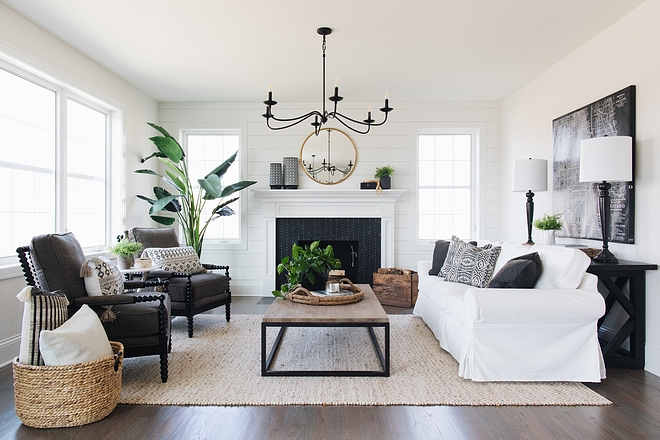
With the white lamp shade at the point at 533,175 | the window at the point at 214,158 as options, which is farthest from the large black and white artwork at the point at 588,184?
the window at the point at 214,158

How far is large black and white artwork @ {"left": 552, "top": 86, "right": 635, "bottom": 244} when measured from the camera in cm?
318

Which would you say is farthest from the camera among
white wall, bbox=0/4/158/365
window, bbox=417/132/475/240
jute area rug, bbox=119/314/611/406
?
window, bbox=417/132/475/240

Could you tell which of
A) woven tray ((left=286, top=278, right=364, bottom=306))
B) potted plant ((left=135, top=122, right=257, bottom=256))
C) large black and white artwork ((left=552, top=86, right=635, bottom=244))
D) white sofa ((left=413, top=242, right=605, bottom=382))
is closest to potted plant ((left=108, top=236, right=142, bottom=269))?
potted plant ((left=135, top=122, right=257, bottom=256))

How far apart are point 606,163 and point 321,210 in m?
3.38

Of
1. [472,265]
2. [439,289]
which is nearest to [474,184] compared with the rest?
[472,265]

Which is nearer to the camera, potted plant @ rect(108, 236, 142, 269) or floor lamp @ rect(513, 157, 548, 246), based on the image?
potted plant @ rect(108, 236, 142, 269)

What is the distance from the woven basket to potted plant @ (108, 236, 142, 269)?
5.08 ft

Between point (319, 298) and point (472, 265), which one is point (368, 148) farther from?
point (319, 298)

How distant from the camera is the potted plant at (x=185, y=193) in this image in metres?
4.81

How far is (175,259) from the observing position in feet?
13.2

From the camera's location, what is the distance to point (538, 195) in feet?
15.2

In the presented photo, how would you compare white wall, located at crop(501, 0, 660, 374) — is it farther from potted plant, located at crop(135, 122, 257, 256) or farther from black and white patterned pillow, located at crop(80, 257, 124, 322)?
black and white patterned pillow, located at crop(80, 257, 124, 322)

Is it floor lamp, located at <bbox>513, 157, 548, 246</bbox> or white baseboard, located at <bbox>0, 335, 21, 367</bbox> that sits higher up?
floor lamp, located at <bbox>513, 157, 548, 246</bbox>

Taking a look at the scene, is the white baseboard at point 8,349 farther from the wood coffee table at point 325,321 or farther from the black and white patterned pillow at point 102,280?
the wood coffee table at point 325,321
